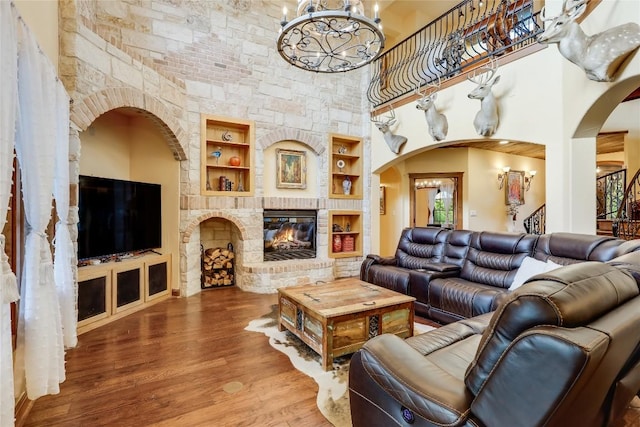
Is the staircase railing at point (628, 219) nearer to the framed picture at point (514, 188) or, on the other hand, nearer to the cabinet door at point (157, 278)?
the framed picture at point (514, 188)

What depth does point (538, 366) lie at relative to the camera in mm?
855

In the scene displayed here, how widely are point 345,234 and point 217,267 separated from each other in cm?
239

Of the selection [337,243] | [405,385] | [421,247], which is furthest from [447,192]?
[405,385]

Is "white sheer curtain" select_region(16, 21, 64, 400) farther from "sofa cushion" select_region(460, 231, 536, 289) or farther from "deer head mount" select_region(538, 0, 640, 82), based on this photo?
"deer head mount" select_region(538, 0, 640, 82)

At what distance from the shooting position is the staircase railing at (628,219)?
4.86 metres

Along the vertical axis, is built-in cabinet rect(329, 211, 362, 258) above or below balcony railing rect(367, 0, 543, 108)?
below

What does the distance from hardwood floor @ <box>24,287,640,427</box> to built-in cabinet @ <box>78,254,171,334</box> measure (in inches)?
7.5

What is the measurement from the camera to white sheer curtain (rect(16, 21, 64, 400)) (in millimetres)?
1847

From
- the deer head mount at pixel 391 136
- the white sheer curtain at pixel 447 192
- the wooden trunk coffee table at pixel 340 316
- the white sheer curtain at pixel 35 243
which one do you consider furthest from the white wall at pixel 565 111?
the white sheer curtain at pixel 35 243

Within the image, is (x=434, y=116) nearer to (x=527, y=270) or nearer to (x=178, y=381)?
(x=527, y=270)

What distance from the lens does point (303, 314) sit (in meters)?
2.77

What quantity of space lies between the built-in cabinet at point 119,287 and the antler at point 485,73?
4716mm

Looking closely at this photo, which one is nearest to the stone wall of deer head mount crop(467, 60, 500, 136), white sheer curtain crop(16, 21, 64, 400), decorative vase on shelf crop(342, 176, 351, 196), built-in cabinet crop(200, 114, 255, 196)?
built-in cabinet crop(200, 114, 255, 196)

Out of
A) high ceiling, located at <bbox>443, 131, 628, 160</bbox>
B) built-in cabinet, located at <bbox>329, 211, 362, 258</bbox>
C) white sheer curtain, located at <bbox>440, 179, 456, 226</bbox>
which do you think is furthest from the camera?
white sheer curtain, located at <bbox>440, 179, 456, 226</bbox>
